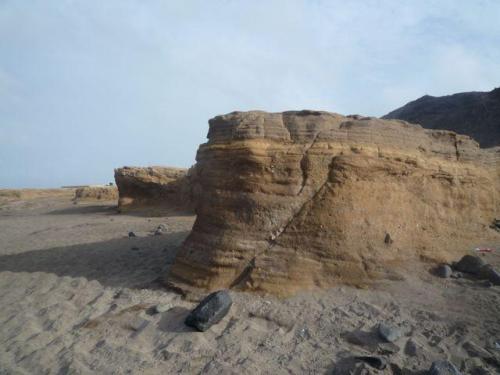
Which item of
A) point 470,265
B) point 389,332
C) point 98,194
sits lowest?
point 389,332

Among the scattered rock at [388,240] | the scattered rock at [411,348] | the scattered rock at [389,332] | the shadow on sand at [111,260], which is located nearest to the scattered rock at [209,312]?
the shadow on sand at [111,260]

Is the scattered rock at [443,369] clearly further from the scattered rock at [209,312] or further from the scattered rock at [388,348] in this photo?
the scattered rock at [209,312]

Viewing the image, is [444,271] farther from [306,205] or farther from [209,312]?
[209,312]

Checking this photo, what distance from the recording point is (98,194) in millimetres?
16906

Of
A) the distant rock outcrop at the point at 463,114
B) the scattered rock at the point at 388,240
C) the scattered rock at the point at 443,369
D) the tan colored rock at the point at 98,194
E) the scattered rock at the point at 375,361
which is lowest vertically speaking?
the scattered rock at the point at 375,361

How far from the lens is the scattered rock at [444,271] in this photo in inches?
155

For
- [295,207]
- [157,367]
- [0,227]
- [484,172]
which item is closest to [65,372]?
[157,367]

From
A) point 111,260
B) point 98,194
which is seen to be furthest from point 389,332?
point 98,194

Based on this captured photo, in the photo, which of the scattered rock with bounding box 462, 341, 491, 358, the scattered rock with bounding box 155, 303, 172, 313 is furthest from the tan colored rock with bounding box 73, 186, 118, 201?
the scattered rock with bounding box 462, 341, 491, 358

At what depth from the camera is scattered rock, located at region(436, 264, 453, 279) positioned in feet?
12.9

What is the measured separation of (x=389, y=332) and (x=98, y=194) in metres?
16.0

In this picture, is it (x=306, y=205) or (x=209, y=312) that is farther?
(x=306, y=205)

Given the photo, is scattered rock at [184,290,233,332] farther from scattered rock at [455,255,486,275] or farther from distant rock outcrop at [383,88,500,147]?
distant rock outcrop at [383,88,500,147]

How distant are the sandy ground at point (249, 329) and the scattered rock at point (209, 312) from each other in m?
0.06
